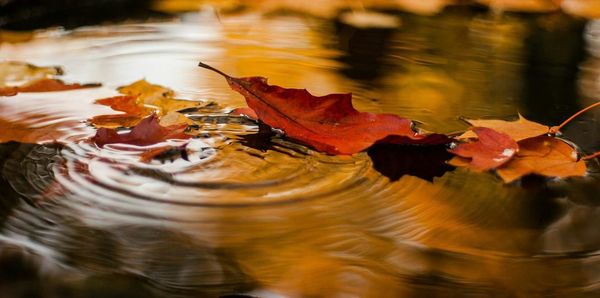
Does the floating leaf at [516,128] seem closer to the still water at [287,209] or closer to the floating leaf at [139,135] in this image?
the still water at [287,209]

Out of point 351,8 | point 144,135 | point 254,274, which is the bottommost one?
point 254,274

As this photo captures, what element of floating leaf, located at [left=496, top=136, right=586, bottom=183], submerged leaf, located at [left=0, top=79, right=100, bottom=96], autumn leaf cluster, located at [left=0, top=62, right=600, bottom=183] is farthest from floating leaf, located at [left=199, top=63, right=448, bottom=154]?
submerged leaf, located at [left=0, top=79, right=100, bottom=96]

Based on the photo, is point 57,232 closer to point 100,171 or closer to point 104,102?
point 100,171

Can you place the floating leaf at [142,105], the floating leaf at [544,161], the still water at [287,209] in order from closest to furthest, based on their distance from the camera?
the still water at [287,209] < the floating leaf at [544,161] < the floating leaf at [142,105]

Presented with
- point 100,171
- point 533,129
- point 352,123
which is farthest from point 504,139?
point 100,171

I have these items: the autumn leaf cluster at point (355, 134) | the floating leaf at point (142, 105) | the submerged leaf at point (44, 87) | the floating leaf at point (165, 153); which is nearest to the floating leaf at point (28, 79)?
the submerged leaf at point (44, 87)

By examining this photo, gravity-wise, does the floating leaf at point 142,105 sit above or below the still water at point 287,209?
Answer: above
